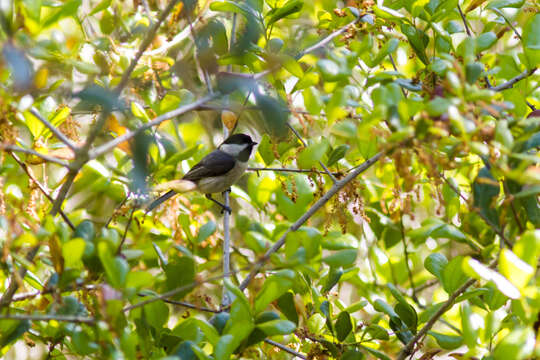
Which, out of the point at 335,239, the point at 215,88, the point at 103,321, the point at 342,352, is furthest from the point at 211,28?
the point at 342,352

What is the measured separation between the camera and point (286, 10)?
2238 mm

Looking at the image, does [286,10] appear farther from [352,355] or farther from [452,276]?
[352,355]

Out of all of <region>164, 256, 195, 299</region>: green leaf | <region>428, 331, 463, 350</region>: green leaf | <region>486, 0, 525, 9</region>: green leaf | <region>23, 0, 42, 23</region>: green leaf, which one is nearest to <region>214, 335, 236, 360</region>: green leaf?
<region>164, 256, 195, 299</region>: green leaf

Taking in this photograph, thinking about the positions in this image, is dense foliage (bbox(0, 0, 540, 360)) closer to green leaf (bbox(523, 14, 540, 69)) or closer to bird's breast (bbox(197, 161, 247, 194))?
green leaf (bbox(523, 14, 540, 69))

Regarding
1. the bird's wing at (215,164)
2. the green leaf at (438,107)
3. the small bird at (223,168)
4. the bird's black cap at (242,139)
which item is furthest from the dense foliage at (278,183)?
the bird's black cap at (242,139)

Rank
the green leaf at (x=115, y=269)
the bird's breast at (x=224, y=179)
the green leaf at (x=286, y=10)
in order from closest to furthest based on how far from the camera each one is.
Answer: the green leaf at (x=115, y=269) → the green leaf at (x=286, y=10) → the bird's breast at (x=224, y=179)

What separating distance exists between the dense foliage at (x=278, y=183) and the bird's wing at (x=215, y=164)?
51 cm

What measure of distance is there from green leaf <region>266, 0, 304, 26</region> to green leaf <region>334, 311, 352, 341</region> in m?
1.08

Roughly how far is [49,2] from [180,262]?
3.13 ft

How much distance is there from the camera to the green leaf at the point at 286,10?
2209 millimetres

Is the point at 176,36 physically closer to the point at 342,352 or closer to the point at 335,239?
the point at 335,239

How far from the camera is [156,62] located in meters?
2.67

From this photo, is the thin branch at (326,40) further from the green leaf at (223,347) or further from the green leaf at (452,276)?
the green leaf at (223,347)

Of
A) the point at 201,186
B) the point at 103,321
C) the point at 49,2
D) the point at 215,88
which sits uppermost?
the point at 49,2
